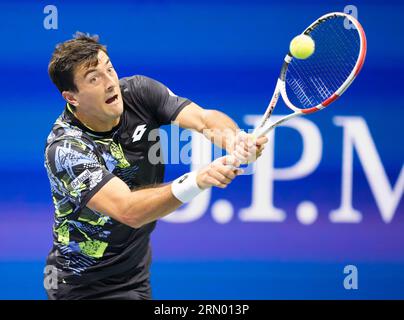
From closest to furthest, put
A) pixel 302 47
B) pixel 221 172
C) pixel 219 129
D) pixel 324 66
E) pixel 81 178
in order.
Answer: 1. pixel 221 172
2. pixel 302 47
3. pixel 81 178
4. pixel 219 129
5. pixel 324 66

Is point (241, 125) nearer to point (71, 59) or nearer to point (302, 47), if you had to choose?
point (71, 59)

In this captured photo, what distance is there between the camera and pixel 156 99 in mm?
4395

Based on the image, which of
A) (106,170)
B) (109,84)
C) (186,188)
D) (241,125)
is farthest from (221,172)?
(241,125)

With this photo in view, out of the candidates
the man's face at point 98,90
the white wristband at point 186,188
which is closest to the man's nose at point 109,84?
the man's face at point 98,90

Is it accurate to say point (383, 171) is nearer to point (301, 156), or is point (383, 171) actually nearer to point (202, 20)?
point (301, 156)

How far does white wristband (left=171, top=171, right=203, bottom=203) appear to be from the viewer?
360cm

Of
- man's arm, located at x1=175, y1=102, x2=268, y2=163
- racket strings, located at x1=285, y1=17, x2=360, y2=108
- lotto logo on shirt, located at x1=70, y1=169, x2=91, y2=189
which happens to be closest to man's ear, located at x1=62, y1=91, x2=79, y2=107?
lotto logo on shirt, located at x1=70, y1=169, x2=91, y2=189

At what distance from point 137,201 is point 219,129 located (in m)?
0.67

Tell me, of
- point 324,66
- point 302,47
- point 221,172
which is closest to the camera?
point 221,172

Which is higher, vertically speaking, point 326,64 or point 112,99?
point 326,64

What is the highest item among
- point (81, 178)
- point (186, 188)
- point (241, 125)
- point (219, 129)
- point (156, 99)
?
point (241, 125)

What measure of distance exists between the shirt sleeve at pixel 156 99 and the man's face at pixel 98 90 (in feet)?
0.76

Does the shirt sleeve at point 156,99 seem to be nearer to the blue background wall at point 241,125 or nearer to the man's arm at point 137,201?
the man's arm at point 137,201

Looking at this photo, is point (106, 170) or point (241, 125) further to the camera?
point (241, 125)
